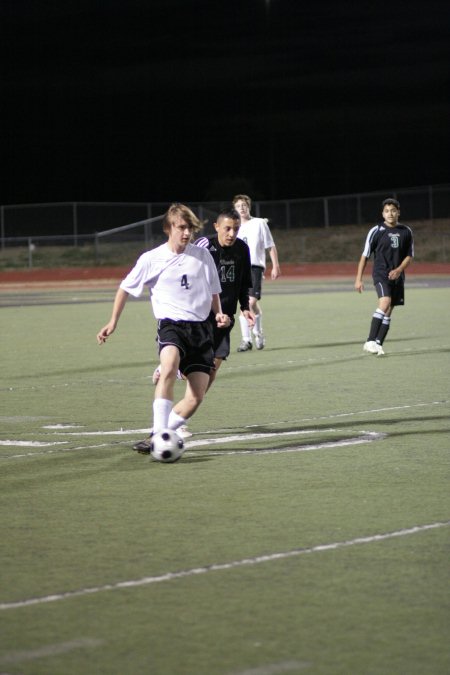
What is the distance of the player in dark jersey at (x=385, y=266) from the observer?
16.7 m

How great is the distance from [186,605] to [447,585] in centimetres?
116

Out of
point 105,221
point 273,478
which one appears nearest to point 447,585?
point 273,478

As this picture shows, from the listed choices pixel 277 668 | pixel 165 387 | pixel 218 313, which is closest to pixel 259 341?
pixel 218 313

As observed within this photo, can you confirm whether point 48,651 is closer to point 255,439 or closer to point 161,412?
point 161,412

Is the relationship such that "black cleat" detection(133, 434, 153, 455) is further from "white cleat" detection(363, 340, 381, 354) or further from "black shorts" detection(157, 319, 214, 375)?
"white cleat" detection(363, 340, 381, 354)

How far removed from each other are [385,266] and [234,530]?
34.5ft

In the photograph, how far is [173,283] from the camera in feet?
29.9

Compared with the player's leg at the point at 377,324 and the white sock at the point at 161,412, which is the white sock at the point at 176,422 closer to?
the white sock at the point at 161,412

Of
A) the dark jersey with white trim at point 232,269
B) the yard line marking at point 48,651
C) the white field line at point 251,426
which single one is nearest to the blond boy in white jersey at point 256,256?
the white field line at point 251,426

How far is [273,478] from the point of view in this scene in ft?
27.1

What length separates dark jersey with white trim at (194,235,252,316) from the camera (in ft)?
35.4

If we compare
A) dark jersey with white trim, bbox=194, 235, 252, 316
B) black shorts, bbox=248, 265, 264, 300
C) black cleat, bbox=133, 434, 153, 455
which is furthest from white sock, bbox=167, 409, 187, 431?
black shorts, bbox=248, 265, 264, 300

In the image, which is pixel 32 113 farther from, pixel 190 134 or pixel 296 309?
pixel 296 309

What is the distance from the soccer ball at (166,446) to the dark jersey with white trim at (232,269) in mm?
2258
